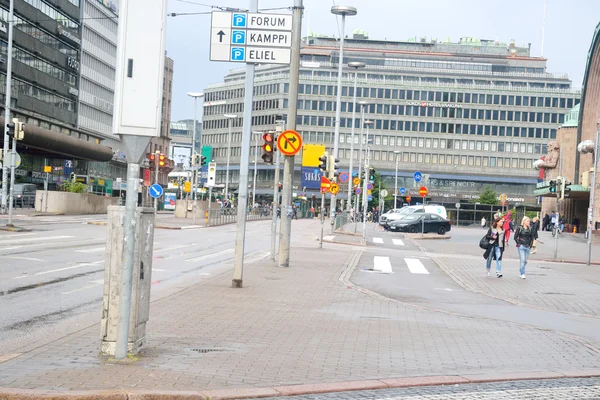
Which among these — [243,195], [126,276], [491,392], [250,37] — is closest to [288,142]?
[243,195]

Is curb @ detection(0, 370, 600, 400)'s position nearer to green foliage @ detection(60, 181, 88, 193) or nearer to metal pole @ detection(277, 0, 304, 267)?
metal pole @ detection(277, 0, 304, 267)

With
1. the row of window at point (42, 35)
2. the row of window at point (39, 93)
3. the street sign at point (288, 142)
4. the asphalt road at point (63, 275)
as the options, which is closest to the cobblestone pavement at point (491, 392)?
the asphalt road at point (63, 275)

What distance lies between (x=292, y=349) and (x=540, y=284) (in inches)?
585

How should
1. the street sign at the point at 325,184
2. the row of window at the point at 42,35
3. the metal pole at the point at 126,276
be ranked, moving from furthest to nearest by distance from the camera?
the row of window at the point at 42,35, the street sign at the point at 325,184, the metal pole at the point at 126,276

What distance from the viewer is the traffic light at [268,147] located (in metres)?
22.7

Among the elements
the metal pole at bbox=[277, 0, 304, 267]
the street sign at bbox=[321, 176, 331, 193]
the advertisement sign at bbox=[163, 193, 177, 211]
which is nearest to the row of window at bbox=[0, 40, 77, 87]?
the advertisement sign at bbox=[163, 193, 177, 211]

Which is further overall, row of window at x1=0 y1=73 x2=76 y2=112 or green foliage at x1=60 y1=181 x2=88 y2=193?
row of window at x1=0 y1=73 x2=76 y2=112

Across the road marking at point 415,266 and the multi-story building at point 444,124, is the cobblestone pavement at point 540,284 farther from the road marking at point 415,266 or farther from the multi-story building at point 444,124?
the multi-story building at point 444,124

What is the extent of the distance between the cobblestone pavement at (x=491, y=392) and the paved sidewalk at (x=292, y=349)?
0.84 ft

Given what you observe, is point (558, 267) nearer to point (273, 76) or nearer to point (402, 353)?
point (402, 353)

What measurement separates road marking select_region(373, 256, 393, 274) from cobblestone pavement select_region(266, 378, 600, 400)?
16.5 metres

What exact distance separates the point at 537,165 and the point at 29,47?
1913 inches

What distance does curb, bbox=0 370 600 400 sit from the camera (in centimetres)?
667

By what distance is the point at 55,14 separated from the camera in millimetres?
85750
